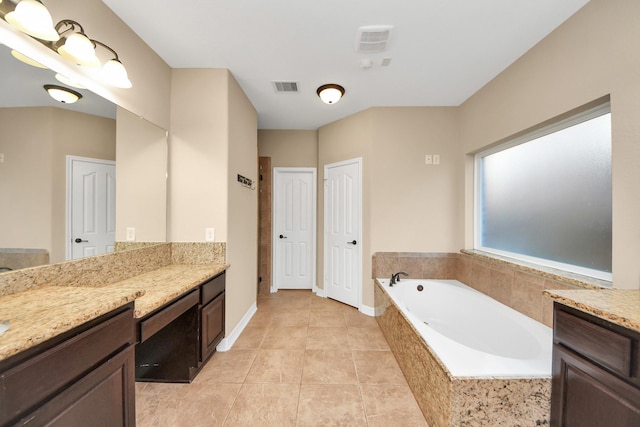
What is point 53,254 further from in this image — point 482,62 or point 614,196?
point 482,62

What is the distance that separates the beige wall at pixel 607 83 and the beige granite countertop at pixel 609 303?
30cm

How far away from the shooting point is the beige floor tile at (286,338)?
2221mm

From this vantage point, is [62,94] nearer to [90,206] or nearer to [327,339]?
[90,206]

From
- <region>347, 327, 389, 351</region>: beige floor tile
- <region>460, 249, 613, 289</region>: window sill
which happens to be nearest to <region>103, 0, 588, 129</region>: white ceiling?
<region>460, 249, 613, 289</region>: window sill

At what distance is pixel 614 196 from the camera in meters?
1.34

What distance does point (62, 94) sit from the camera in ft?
4.28

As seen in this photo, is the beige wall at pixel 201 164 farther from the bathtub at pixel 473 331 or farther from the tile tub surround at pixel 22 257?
the bathtub at pixel 473 331

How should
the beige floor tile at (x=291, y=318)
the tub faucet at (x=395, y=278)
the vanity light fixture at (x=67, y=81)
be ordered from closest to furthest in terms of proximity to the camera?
the vanity light fixture at (x=67, y=81) → the tub faucet at (x=395, y=278) → the beige floor tile at (x=291, y=318)

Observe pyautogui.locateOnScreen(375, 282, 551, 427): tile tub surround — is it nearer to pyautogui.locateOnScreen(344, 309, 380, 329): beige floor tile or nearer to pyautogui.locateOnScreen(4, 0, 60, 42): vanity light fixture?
pyautogui.locateOnScreen(344, 309, 380, 329): beige floor tile

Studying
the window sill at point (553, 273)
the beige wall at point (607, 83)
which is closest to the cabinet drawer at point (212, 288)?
the window sill at point (553, 273)

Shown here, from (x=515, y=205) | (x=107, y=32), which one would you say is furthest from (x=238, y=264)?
(x=515, y=205)

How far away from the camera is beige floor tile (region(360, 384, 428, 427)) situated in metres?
1.43

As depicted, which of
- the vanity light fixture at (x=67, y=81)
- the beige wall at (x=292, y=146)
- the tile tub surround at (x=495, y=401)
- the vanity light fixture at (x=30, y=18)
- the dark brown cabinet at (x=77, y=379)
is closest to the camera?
the dark brown cabinet at (x=77, y=379)

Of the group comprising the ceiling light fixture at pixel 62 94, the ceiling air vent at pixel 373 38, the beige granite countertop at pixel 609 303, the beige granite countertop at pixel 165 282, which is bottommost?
the beige granite countertop at pixel 165 282
